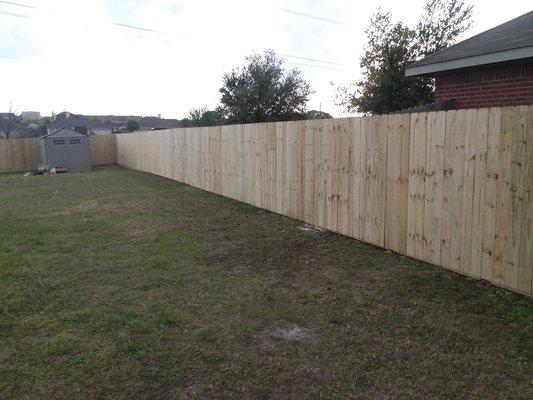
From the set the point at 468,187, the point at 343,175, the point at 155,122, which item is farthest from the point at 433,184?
the point at 155,122

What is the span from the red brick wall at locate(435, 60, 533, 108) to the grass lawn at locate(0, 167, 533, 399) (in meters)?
3.32

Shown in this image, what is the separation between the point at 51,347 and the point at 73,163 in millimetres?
20475

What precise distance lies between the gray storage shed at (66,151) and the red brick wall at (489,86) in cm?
1829

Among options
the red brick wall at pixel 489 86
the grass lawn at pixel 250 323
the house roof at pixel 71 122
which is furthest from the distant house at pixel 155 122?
the grass lawn at pixel 250 323

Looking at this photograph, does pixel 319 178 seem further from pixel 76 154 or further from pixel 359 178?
pixel 76 154

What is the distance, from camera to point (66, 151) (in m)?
22.0

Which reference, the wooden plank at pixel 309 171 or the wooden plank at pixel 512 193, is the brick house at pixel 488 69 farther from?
the wooden plank at pixel 512 193

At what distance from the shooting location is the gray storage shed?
21.7m

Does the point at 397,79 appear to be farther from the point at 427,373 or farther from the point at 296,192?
the point at 427,373

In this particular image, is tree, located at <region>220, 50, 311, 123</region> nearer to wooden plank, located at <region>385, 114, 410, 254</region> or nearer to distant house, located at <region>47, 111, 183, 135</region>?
wooden plank, located at <region>385, 114, 410, 254</region>

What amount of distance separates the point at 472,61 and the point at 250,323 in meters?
5.63

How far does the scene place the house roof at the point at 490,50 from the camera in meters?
6.45

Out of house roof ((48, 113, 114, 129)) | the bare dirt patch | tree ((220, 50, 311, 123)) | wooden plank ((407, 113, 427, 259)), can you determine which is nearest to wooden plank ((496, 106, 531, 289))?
wooden plank ((407, 113, 427, 259))

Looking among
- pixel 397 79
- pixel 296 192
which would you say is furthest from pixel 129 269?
pixel 397 79
